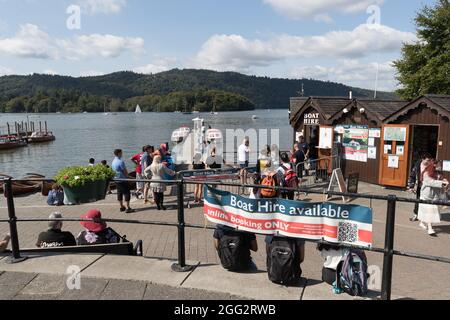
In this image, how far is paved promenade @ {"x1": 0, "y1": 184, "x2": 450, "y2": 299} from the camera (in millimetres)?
4074

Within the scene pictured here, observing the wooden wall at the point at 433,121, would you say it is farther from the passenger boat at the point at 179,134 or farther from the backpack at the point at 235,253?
the passenger boat at the point at 179,134

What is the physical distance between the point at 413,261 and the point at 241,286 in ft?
14.6

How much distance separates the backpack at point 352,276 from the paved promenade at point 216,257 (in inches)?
5.4

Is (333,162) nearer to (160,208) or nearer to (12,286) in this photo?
(160,208)

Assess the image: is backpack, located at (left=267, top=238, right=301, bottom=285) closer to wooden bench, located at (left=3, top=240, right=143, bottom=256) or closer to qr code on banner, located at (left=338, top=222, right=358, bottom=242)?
qr code on banner, located at (left=338, top=222, right=358, bottom=242)

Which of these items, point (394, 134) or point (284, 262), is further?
point (394, 134)

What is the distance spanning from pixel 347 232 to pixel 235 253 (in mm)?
1265

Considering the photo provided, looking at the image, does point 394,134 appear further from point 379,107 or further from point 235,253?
point 235,253

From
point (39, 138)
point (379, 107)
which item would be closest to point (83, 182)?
point (379, 107)

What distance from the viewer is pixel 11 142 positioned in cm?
5650

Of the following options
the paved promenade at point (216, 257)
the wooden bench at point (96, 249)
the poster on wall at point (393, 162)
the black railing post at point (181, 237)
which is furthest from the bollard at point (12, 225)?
the poster on wall at point (393, 162)

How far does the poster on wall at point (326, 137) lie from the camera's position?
A: 16.2 m

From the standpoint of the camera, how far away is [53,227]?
5809 millimetres
